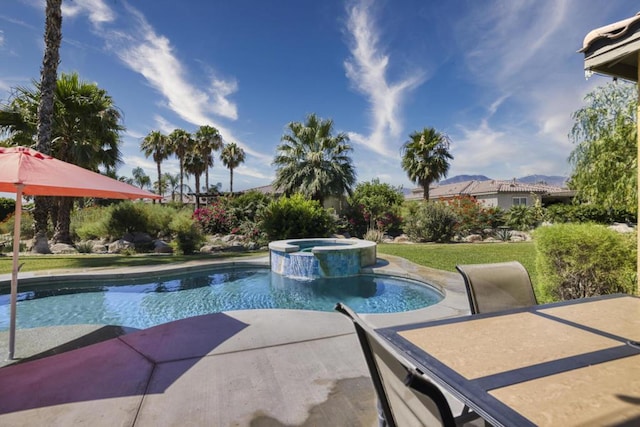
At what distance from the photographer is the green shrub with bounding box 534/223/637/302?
3.90m

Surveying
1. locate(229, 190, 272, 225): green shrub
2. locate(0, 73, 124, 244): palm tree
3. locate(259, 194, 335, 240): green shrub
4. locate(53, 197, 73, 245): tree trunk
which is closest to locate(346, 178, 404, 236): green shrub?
locate(259, 194, 335, 240): green shrub

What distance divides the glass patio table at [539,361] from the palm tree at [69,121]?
14.7m

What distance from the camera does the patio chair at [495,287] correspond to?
262 cm

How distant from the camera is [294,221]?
1312cm

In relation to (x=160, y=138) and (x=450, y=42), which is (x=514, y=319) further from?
(x=160, y=138)

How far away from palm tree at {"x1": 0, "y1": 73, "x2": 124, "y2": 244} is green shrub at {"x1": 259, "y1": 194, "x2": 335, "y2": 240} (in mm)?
7781

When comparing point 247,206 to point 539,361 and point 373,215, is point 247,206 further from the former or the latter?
A: point 539,361

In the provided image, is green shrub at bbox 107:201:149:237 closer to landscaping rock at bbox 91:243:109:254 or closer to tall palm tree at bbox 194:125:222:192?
landscaping rock at bbox 91:243:109:254

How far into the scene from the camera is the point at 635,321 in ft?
6.06

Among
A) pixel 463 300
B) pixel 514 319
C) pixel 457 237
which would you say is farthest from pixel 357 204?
pixel 514 319

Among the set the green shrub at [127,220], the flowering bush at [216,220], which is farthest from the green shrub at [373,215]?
the green shrub at [127,220]

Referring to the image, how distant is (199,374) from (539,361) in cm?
258

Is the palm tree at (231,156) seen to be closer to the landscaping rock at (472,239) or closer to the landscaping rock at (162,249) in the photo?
the landscaping rock at (162,249)

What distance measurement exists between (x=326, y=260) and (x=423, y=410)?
7110 millimetres
